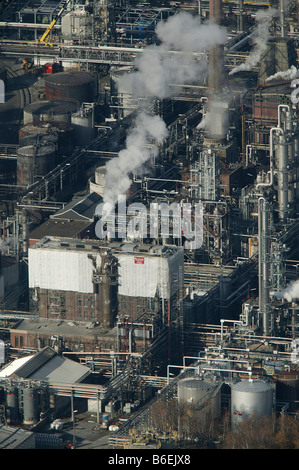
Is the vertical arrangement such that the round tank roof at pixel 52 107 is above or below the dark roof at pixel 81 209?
above

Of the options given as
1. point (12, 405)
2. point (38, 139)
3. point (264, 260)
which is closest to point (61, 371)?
point (12, 405)

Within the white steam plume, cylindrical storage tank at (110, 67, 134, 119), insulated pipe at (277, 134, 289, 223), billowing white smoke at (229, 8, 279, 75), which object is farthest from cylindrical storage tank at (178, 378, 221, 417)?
billowing white smoke at (229, 8, 279, 75)

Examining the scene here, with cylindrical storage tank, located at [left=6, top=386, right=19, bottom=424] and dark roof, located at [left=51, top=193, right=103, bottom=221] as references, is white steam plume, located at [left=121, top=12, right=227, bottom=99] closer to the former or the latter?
dark roof, located at [left=51, top=193, right=103, bottom=221]

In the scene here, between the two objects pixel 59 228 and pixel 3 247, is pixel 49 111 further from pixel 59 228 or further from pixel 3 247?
pixel 3 247

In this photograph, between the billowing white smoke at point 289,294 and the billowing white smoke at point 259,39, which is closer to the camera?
the billowing white smoke at point 289,294

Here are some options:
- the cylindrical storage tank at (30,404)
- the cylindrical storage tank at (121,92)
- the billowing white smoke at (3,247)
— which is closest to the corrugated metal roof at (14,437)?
the cylindrical storage tank at (30,404)

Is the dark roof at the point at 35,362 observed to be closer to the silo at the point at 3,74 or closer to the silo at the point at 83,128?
the silo at the point at 83,128
